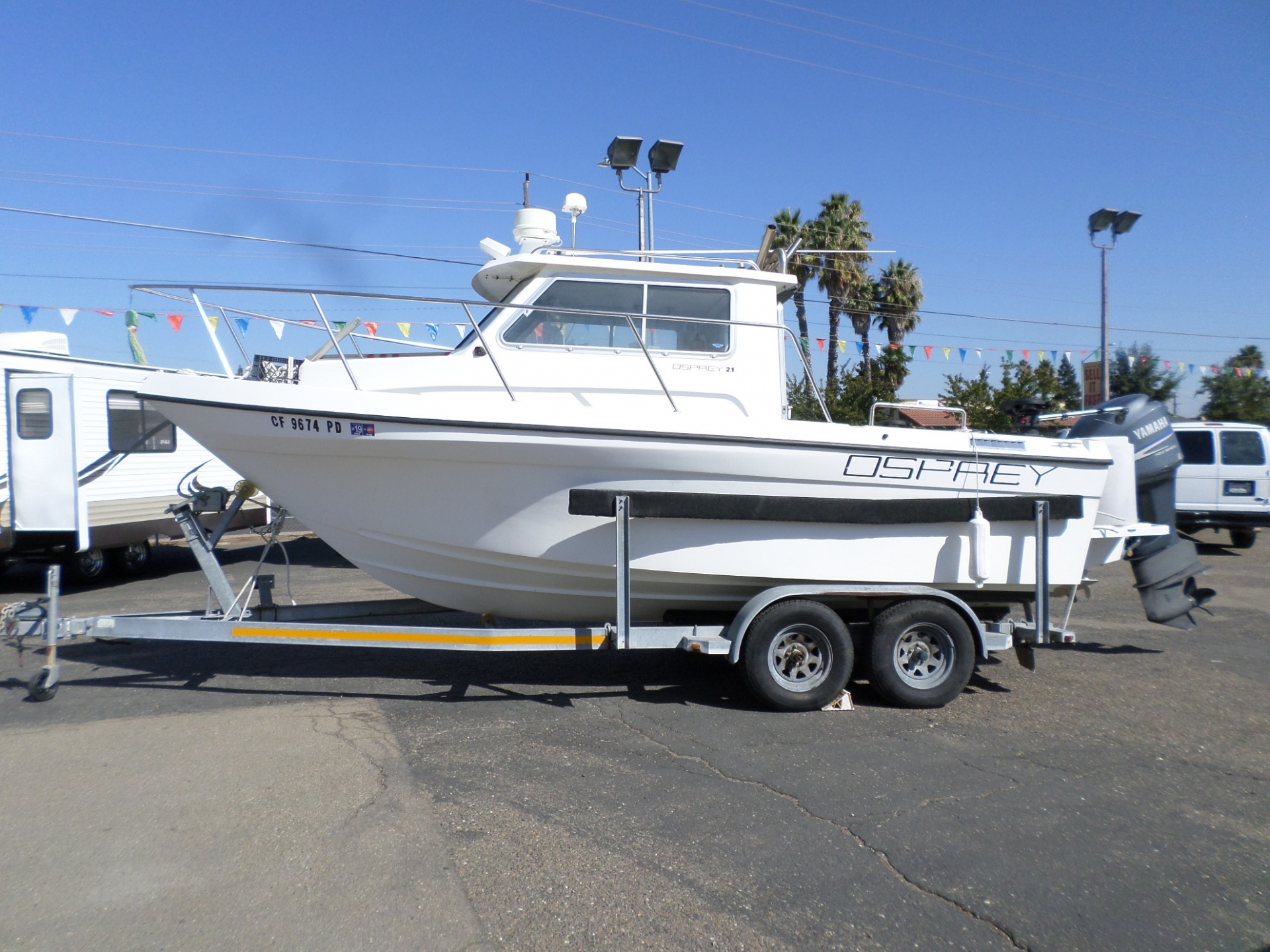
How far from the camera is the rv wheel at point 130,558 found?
1056cm

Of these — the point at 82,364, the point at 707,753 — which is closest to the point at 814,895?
the point at 707,753

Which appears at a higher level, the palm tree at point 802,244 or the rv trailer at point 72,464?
Answer: the palm tree at point 802,244

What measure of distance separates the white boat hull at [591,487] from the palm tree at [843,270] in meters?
18.0

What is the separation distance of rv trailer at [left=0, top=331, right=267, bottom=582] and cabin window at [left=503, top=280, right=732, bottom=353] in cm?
428

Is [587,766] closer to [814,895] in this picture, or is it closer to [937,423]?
[814,895]

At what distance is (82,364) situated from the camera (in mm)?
9484

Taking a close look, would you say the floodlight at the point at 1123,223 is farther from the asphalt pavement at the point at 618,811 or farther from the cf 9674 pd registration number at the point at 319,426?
the cf 9674 pd registration number at the point at 319,426

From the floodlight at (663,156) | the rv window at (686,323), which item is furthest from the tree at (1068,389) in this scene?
the rv window at (686,323)

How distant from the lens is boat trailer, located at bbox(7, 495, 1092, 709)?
4.89 m

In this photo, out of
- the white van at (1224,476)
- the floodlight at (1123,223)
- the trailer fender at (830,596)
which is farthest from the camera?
the floodlight at (1123,223)

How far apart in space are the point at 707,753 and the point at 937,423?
12.9 metres

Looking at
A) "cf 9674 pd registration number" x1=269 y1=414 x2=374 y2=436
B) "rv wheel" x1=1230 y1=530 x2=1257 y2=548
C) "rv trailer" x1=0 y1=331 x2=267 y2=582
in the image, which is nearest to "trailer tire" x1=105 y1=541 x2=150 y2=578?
"rv trailer" x1=0 y1=331 x2=267 y2=582

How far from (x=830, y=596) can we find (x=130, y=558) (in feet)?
31.2

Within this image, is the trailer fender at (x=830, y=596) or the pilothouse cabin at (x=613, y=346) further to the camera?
the pilothouse cabin at (x=613, y=346)
